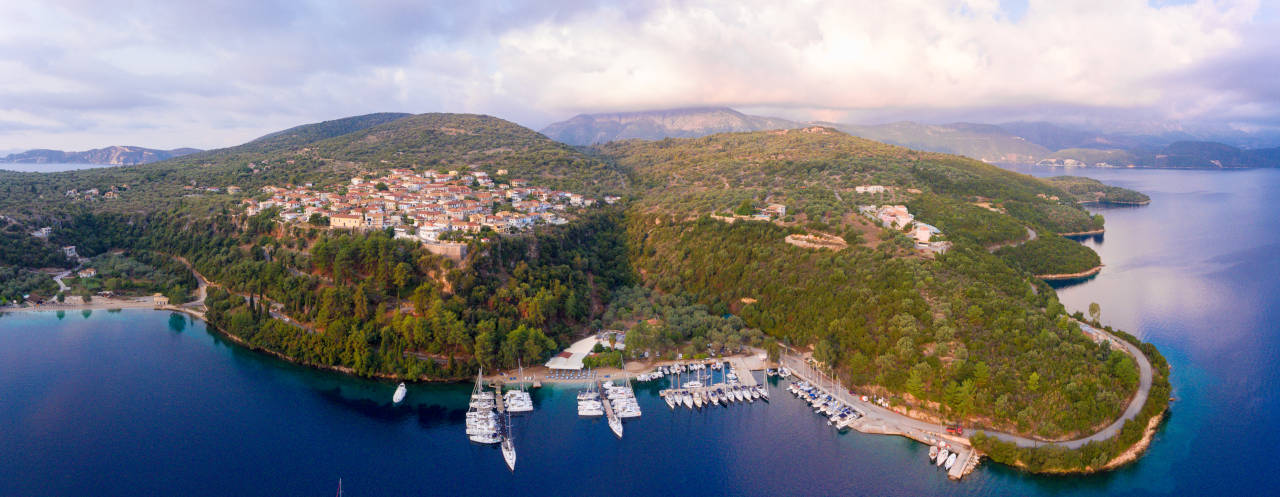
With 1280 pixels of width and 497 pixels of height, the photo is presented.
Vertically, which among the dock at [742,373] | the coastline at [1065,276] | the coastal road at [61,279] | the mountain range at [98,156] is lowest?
the dock at [742,373]

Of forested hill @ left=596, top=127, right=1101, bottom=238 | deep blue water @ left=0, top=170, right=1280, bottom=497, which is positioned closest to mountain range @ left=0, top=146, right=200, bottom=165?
forested hill @ left=596, top=127, right=1101, bottom=238

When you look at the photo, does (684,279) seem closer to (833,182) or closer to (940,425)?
(940,425)

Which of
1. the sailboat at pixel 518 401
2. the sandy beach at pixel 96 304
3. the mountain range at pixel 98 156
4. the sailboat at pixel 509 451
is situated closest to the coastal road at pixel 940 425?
the sailboat at pixel 518 401

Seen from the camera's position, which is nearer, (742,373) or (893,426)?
(893,426)

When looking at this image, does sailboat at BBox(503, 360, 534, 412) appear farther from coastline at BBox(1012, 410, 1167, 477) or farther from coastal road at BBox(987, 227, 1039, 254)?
coastal road at BBox(987, 227, 1039, 254)

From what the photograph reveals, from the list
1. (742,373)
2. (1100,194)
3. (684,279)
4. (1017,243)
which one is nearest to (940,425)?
(742,373)

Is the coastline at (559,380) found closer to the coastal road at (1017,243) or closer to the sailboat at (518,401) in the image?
the sailboat at (518,401)
